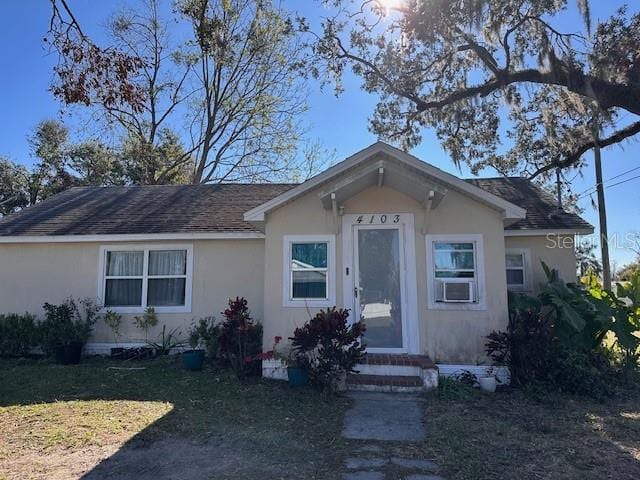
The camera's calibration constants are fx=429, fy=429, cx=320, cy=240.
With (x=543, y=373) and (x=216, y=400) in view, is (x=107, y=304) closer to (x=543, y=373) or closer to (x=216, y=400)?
(x=216, y=400)

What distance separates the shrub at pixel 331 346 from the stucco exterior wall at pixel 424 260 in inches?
36.8

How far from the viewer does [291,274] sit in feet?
25.7

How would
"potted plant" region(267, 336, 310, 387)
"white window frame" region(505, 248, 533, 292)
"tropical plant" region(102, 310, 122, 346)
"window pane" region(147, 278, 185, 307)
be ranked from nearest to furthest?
"potted plant" region(267, 336, 310, 387) → "white window frame" region(505, 248, 533, 292) → "tropical plant" region(102, 310, 122, 346) → "window pane" region(147, 278, 185, 307)

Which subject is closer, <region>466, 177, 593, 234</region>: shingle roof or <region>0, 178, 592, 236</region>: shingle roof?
<region>466, 177, 593, 234</region>: shingle roof

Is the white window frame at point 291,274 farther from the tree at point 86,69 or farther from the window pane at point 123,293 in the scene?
the window pane at point 123,293

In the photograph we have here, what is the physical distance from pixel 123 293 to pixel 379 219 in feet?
20.5

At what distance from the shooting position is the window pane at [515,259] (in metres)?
9.46

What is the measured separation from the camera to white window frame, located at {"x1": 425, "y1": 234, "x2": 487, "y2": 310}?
736cm

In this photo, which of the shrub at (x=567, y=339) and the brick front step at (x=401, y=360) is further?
the brick front step at (x=401, y=360)

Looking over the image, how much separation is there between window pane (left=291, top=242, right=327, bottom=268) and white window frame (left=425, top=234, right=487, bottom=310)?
1.87m

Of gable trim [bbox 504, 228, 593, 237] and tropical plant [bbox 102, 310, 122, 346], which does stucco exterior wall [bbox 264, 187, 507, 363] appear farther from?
tropical plant [bbox 102, 310, 122, 346]

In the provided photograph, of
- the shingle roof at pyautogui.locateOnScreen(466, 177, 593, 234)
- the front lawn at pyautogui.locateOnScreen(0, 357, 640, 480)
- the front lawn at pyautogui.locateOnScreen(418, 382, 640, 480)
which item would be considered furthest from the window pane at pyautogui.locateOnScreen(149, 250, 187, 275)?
the shingle roof at pyautogui.locateOnScreen(466, 177, 593, 234)

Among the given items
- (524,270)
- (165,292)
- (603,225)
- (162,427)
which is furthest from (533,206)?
(162,427)

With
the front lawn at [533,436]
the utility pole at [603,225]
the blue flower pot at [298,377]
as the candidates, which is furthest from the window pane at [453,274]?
the utility pole at [603,225]
